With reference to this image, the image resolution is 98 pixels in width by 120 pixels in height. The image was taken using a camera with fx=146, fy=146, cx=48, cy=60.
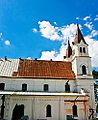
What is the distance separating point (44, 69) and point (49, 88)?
14.8 ft

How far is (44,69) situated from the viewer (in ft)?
100

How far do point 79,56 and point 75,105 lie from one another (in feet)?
36.0

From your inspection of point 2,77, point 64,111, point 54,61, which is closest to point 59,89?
point 64,111

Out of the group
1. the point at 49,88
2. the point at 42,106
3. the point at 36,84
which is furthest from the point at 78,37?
the point at 42,106

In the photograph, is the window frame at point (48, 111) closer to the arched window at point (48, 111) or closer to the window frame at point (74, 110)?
the arched window at point (48, 111)

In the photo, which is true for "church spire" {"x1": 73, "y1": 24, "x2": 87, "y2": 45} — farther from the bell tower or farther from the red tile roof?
the red tile roof

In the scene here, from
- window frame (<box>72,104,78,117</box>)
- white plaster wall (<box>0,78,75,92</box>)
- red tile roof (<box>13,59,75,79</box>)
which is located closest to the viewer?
window frame (<box>72,104,78,117</box>)

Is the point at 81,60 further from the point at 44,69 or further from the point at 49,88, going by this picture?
the point at 49,88

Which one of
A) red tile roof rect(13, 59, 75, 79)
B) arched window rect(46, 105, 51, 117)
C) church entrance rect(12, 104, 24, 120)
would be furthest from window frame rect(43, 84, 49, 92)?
church entrance rect(12, 104, 24, 120)

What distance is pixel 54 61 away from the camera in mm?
33719

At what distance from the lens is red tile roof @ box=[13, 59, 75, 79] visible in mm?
28562

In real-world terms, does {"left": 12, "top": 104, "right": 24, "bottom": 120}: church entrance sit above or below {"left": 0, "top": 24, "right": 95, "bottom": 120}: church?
below

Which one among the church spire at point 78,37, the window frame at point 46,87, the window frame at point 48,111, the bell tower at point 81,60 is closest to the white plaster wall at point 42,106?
the window frame at point 48,111

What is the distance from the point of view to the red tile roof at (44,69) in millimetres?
28562
